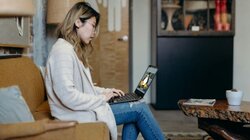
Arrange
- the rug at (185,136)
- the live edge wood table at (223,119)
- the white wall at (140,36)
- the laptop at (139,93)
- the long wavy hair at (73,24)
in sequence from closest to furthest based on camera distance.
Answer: the long wavy hair at (73,24), the laptop at (139,93), the live edge wood table at (223,119), the rug at (185,136), the white wall at (140,36)

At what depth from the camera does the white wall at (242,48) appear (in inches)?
193

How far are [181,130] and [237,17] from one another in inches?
81.5

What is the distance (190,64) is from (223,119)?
242cm

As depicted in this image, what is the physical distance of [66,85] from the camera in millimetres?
1886

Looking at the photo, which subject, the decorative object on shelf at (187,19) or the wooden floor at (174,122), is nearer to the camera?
the wooden floor at (174,122)

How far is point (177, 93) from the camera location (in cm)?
478

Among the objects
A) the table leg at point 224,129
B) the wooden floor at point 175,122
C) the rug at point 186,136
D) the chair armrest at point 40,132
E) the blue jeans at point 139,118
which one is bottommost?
the wooden floor at point 175,122

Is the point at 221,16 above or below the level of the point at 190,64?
above

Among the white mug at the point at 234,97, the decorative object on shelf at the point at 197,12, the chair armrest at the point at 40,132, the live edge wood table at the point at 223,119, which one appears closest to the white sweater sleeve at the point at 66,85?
the chair armrest at the point at 40,132

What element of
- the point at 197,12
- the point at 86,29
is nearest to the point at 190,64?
the point at 197,12

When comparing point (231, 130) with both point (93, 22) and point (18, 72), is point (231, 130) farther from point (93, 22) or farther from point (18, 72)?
point (18, 72)

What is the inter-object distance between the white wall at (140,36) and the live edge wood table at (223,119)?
8.67ft

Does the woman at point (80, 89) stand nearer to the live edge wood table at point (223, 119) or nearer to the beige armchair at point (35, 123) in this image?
the beige armchair at point (35, 123)

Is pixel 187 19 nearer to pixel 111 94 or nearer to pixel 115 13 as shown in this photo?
pixel 115 13
